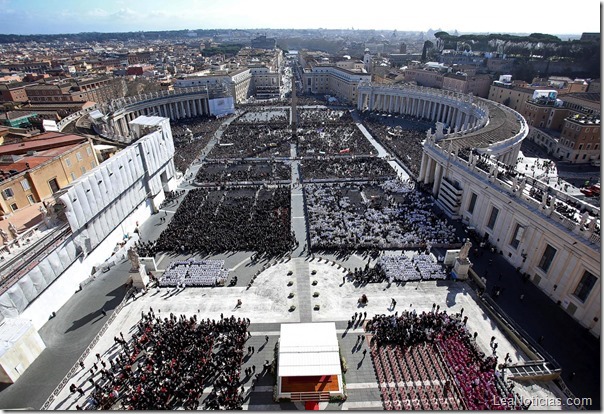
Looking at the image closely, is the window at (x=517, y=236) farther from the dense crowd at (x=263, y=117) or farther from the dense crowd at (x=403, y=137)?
the dense crowd at (x=263, y=117)

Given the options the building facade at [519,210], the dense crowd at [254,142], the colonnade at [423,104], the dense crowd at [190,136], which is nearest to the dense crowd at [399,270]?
the building facade at [519,210]

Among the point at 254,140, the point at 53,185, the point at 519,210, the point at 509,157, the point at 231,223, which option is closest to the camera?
the point at 519,210

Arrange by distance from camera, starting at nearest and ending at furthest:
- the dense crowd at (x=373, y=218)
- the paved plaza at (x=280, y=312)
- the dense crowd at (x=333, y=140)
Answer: the paved plaza at (x=280, y=312) → the dense crowd at (x=373, y=218) → the dense crowd at (x=333, y=140)

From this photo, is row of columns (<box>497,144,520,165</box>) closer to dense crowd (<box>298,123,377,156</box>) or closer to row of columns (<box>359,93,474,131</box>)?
dense crowd (<box>298,123,377,156</box>)

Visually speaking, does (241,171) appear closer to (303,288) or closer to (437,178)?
(303,288)

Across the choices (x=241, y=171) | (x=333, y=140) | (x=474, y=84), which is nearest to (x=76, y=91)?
(x=241, y=171)

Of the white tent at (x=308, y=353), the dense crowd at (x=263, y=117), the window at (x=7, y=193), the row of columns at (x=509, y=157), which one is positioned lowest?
the dense crowd at (x=263, y=117)
